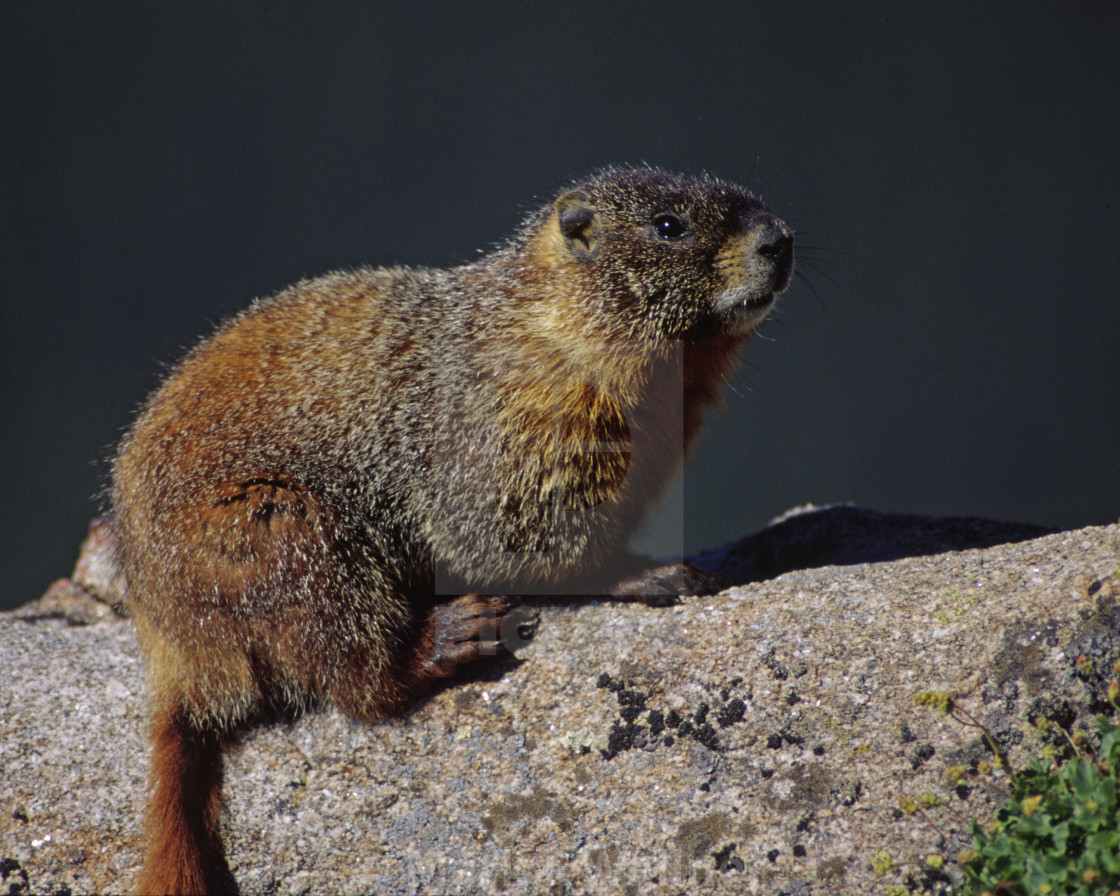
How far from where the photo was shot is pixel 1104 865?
173cm

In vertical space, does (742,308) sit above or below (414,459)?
above

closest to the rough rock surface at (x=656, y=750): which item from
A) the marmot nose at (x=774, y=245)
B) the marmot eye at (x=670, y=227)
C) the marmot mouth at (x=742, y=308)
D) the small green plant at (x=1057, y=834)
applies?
the small green plant at (x=1057, y=834)

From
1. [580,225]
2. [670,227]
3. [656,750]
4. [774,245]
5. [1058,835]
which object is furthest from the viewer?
[580,225]

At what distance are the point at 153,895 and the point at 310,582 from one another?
2.90 feet

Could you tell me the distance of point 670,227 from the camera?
2998 mm

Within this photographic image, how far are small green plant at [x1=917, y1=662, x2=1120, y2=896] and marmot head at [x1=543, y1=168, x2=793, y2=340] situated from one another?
1.49m

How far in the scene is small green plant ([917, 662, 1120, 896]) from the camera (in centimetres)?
175

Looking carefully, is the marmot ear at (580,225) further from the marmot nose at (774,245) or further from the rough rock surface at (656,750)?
the rough rock surface at (656,750)

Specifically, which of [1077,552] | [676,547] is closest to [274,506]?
[676,547]

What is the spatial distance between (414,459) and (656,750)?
3.97ft

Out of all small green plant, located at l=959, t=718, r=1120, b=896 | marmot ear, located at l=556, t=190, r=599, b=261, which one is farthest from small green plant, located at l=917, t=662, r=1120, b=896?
marmot ear, located at l=556, t=190, r=599, b=261

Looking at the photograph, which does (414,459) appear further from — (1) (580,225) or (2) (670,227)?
(2) (670,227)

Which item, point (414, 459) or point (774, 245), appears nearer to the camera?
point (774, 245)

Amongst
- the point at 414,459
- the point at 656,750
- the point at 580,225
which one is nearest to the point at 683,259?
the point at 580,225
